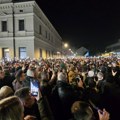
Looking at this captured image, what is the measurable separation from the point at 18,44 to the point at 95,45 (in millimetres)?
76918

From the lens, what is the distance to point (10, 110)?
2709 mm

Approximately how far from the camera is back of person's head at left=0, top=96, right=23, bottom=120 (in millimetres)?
2678

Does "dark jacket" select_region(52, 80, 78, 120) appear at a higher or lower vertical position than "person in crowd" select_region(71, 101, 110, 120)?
lower

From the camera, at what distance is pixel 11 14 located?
43625 millimetres

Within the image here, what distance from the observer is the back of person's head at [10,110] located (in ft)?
8.79

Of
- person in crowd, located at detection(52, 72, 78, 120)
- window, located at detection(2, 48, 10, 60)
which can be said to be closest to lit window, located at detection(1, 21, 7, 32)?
window, located at detection(2, 48, 10, 60)

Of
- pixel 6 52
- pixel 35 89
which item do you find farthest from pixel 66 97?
pixel 6 52

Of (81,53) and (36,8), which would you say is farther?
(36,8)

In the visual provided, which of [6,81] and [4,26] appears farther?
[4,26]

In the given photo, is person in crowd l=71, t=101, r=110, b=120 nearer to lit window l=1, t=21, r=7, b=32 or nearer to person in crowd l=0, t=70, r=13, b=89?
person in crowd l=0, t=70, r=13, b=89

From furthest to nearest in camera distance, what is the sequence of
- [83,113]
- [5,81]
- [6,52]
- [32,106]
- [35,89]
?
[6,52], [5,81], [35,89], [32,106], [83,113]

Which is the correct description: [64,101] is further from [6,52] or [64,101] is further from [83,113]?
[6,52]

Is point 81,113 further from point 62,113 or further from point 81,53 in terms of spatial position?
point 81,53

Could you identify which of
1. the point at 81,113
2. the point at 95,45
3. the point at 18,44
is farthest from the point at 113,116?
the point at 95,45
